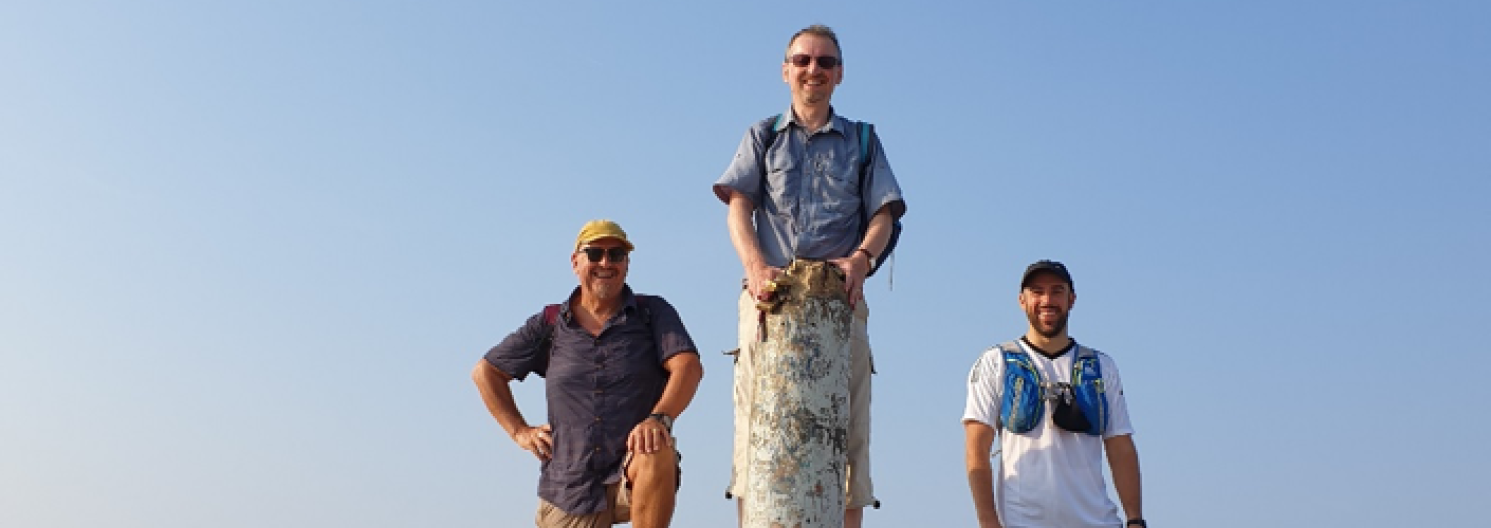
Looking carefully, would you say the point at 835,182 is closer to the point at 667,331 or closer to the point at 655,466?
the point at 667,331

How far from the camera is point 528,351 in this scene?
32.8 feet

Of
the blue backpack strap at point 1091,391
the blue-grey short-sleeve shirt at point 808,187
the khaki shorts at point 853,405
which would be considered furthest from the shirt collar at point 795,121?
the blue backpack strap at point 1091,391

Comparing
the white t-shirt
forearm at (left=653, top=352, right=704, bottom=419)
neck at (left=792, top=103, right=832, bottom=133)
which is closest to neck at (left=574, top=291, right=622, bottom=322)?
forearm at (left=653, top=352, right=704, bottom=419)

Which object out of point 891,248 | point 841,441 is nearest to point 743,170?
point 891,248

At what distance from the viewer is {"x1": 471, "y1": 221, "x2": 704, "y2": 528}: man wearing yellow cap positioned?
9133mm

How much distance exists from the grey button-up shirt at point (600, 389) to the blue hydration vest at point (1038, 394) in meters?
2.04

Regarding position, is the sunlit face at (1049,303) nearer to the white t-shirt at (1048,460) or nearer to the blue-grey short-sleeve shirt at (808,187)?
the white t-shirt at (1048,460)

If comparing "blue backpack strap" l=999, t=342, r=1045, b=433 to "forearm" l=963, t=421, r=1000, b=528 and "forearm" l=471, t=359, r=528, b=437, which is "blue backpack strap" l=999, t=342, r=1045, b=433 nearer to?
"forearm" l=963, t=421, r=1000, b=528

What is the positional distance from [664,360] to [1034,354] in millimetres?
2347

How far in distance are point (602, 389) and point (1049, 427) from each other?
2.84 m

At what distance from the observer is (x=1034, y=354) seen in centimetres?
929

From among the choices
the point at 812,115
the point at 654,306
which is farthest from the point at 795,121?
the point at 654,306

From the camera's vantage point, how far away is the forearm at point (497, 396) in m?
10.1

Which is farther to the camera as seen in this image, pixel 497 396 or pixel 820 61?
pixel 497 396
